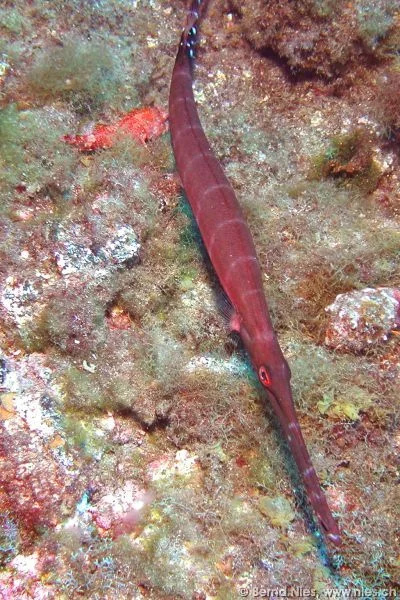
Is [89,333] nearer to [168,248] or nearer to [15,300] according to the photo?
[15,300]

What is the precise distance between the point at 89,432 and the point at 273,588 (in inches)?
72.7

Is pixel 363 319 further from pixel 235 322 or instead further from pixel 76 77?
pixel 76 77

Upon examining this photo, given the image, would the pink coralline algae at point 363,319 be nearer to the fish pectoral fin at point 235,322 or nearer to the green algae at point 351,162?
the fish pectoral fin at point 235,322

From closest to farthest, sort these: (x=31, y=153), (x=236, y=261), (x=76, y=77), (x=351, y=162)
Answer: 1. (x=236, y=261)
2. (x=31, y=153)
3. (x=351, y=162)
4. (x=76, y=77)

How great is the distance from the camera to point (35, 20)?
521 cm

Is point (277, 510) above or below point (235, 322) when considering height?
below

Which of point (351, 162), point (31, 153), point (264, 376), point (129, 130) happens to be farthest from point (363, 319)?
point (31, 153)

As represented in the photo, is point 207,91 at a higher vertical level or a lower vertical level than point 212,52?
lower

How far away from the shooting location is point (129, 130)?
4809 mm

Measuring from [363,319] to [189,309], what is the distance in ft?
5.52

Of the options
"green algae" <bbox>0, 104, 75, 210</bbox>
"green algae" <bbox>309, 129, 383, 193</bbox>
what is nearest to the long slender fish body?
"green algae" <bbox>0, 104, 75, 210</bbox>

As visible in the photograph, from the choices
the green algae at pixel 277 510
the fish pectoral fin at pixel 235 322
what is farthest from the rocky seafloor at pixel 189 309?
the fish pectoral fin at pixel 235 322

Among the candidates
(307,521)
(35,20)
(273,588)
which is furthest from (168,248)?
(35,20)

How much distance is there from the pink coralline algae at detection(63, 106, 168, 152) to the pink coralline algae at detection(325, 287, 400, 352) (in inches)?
119
